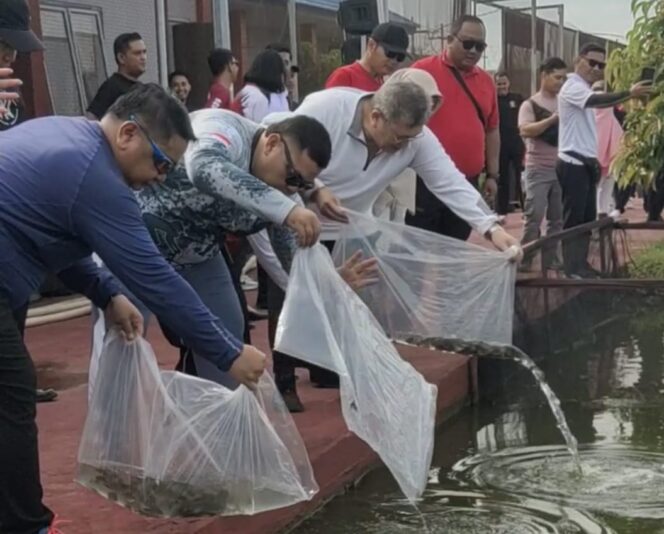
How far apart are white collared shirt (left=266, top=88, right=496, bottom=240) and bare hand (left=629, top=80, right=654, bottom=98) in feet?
14.0

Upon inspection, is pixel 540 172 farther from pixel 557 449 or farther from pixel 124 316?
pixel 124 316

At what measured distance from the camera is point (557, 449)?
559 cm

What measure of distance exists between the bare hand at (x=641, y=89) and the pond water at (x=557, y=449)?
88.1 inches

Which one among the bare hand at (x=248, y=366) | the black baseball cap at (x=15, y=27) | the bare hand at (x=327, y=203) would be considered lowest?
the bare hand at (x=248, y=366)

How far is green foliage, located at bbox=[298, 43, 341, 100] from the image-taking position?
41.7ft

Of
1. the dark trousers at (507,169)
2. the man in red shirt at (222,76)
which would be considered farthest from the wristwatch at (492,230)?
the dark trousers at (507,169)

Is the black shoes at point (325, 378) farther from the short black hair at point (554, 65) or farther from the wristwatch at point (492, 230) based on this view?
the short black hair at point (554, 65)

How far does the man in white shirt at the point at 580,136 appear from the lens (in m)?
9.49

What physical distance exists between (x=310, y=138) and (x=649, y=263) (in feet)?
17.4

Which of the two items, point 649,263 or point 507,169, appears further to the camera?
point 507,169

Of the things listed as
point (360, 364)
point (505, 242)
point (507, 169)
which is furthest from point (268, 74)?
point (507, 169)

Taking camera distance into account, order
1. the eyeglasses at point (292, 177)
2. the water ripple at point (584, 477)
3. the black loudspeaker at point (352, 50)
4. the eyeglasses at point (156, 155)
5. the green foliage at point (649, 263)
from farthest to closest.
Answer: the black loudspeaker at point (352, 50)
the green foliage at point (649, 263)
the water ripple at point (584, 477)
the eyeglasses at point (292, 177)
the eyeglasses at point (156, 155)

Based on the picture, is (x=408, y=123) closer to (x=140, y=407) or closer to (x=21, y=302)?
(x=140, y=407)

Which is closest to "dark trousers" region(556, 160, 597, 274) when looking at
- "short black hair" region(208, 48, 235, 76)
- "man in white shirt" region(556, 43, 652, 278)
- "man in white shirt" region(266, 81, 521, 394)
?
"man in white shirt" region(556, 43, 652, 278)
